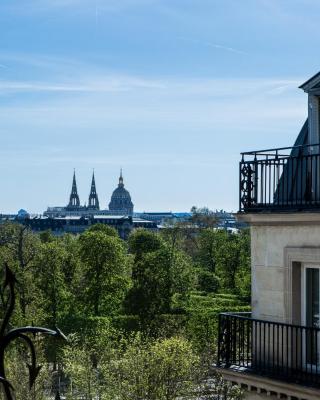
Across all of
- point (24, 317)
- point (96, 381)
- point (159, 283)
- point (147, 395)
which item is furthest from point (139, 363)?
point (159, 283)

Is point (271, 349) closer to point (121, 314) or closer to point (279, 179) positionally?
point (279, 179)

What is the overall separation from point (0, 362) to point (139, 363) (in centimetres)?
2857

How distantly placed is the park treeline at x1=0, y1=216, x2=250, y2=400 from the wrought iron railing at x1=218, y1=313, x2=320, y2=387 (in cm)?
1859

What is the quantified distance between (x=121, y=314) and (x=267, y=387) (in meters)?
49.2

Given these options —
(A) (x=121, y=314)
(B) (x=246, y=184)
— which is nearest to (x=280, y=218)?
(B) (x=246, y=184)

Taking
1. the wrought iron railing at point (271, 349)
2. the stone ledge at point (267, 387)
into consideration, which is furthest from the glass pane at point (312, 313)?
the stone ledge at point (267, 387)

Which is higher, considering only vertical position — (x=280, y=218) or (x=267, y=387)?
(x=280, y=218)

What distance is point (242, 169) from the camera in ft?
56.4

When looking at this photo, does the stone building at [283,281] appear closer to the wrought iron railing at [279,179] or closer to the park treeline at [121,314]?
the wrought iron railing at [279,179]

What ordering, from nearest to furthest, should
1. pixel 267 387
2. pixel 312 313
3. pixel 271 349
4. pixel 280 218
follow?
pixel 312 313
pixel 267 387
pixel 280 218
pixel 271 349

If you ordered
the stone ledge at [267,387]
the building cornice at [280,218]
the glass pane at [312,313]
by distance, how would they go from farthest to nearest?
1. the glass pane at [312,313]
2. the building cornice at [280,218]
3. the stone ledge at [267,387]

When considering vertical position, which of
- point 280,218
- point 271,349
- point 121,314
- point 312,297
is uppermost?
point 280,218

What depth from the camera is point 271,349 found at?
16703 mm

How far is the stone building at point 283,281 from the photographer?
15.9m
